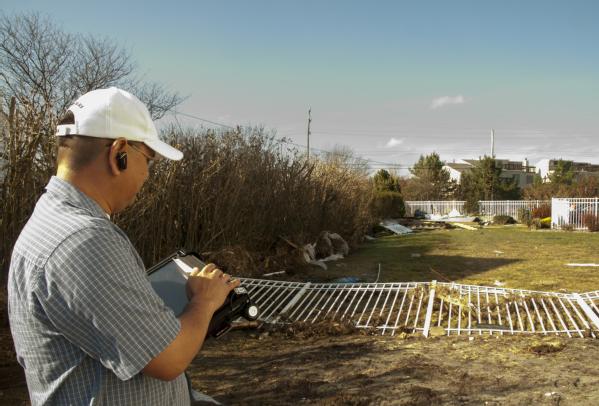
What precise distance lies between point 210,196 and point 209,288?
7.29 metres

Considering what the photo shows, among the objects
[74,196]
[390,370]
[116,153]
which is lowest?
[390,370]

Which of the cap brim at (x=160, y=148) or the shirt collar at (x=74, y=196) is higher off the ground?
the cap brim at (x=160, y=148)

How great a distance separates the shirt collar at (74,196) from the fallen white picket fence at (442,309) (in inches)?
195

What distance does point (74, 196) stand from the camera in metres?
1.29

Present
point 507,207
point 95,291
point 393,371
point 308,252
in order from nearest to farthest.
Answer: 1. point 95,291
2. point 393,371
3. point 308,252
4. point 507,207

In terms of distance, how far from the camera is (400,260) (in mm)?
12578

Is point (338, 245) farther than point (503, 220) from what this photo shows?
No

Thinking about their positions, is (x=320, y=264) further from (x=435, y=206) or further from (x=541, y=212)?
(x=435, y=206)

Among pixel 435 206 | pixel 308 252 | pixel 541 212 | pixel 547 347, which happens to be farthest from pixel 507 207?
pixel 547 347

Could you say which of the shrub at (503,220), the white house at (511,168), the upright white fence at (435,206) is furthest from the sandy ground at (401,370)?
the white house at (511,168)

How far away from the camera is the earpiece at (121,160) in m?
1.35

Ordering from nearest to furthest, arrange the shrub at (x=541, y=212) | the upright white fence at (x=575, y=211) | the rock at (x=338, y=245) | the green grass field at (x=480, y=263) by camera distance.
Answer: the green grass field at (x=480, y=263) < the rock at (x=338, y=245) < the upright white fence at (x=575, y=211) < the shrub at (x=541, y=212)

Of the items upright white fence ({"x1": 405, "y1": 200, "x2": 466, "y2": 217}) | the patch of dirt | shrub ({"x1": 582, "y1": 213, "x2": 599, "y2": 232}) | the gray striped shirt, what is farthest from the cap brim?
upright white fence ({"x1": 405, "y1": 200, "x2": 466, "y2": 217})

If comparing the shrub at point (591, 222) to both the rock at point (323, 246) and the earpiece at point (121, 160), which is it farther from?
the earpiece at point (121, 160)
